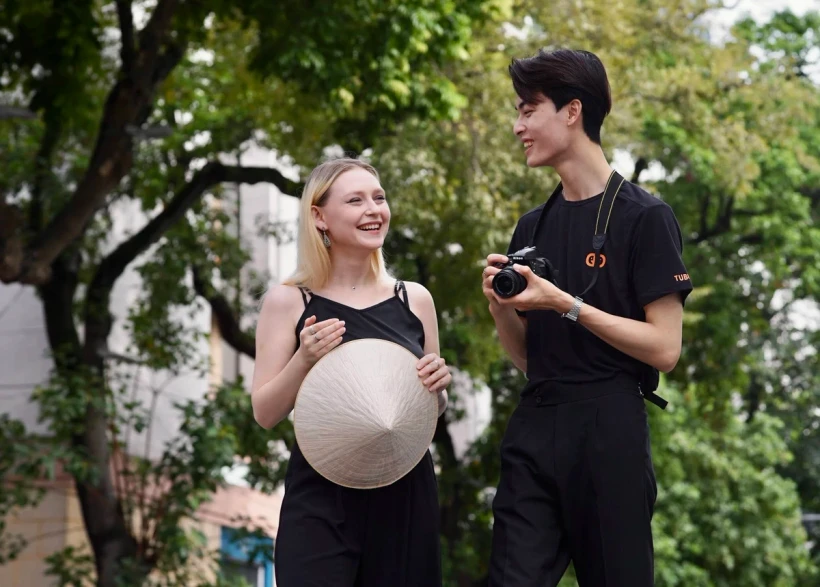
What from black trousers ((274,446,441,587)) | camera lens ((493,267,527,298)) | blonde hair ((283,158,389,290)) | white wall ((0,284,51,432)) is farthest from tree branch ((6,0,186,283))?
camera lens ((493,267,527,298))

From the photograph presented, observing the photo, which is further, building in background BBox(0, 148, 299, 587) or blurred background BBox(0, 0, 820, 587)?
building in background BBox(0, 148, 299, 587)

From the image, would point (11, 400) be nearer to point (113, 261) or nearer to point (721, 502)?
point (113, 261)

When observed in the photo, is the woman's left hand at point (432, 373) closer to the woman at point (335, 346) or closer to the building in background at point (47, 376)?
the woman at point (335, 346)

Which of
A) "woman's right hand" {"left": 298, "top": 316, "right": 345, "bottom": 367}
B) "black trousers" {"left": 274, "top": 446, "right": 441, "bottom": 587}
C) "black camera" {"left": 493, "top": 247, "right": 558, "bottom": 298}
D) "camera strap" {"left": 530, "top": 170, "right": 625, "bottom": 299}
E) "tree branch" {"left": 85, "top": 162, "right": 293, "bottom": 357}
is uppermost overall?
"tree branch" {"left": 85, "top": 162, "right": 293, "bottom": 357}

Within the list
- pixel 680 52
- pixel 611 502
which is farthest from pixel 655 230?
pixel 680 52

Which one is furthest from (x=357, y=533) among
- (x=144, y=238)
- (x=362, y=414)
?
(x=144, y=238)

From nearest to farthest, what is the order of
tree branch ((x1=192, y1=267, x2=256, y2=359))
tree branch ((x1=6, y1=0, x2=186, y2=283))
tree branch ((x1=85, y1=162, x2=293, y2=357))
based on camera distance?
tree branch ((x1=6, y1=0, x2=186, y2=283)), tree branch ((x1=85, y1=162, x2=293, y2=357)), tree branch ((x1=192, y1=267, x2=256, y2=359))

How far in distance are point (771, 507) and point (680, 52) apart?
8722mm

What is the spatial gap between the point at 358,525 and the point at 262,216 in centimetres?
1323

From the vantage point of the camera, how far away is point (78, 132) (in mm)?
15367

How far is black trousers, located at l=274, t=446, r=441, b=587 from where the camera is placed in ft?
14.4

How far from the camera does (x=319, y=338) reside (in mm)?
4359

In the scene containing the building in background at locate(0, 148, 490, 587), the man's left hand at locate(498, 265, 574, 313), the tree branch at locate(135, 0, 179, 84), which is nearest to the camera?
the man's left hand at locate(498, 265, 574, 313)

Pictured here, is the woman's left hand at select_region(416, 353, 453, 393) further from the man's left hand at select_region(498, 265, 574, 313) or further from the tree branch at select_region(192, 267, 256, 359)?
the tree branch at select_region(192, 267, 256, 359)
